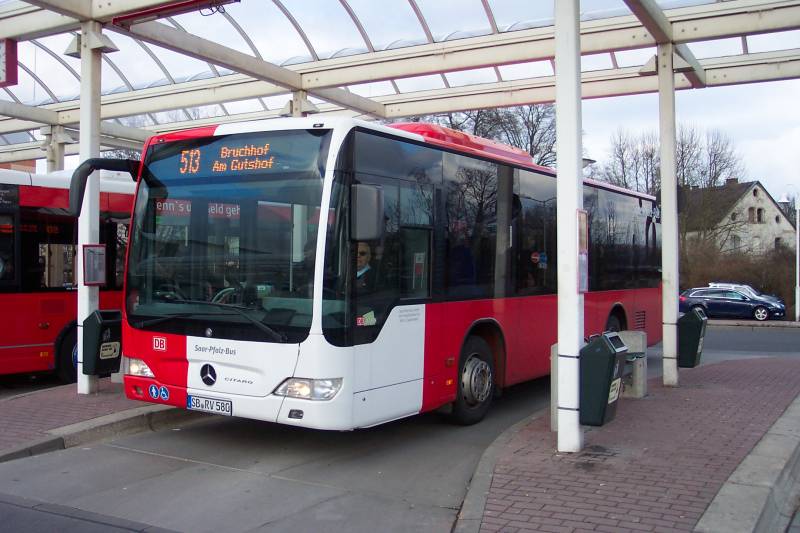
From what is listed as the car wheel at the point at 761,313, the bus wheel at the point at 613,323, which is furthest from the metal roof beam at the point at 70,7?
the car wheel at the point at 761,313

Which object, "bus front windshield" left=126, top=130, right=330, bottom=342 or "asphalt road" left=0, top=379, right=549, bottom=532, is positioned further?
"bus front windshield" left=126, top=130, right=330, bottom=342

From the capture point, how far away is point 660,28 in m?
10.1

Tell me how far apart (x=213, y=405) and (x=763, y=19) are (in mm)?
8738

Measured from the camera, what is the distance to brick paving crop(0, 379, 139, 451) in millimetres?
7606

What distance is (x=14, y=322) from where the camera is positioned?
10430 millimetres

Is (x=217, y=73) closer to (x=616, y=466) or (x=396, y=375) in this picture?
(x=396, y=375)

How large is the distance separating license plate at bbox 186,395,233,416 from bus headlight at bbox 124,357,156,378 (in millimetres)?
577

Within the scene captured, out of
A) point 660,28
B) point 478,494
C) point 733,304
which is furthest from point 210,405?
point 733,304

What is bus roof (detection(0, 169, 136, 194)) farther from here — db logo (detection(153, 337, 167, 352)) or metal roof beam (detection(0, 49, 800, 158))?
db logo (detection(153, 337, 167, 352))

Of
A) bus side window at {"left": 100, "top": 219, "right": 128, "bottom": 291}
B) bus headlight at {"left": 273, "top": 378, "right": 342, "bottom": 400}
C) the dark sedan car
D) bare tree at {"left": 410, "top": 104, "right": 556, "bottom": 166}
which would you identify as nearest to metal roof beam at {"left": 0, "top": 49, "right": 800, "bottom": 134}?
bus side window at {"left": 100, "top": 219, "right": 128, "bottom": 291}

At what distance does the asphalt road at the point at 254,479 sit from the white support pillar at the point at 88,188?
1.96 meters

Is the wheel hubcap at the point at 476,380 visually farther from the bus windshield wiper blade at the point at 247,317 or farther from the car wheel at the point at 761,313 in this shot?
the car wheel at the point at 761,313

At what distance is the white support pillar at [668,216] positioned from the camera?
10.5 metres

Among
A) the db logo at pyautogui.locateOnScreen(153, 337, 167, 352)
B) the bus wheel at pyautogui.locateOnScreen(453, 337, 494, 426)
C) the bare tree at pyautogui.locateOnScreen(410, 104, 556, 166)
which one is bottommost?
the bus wheel at pyautogui.locateOnScreen(453, 337, 494, 426)
